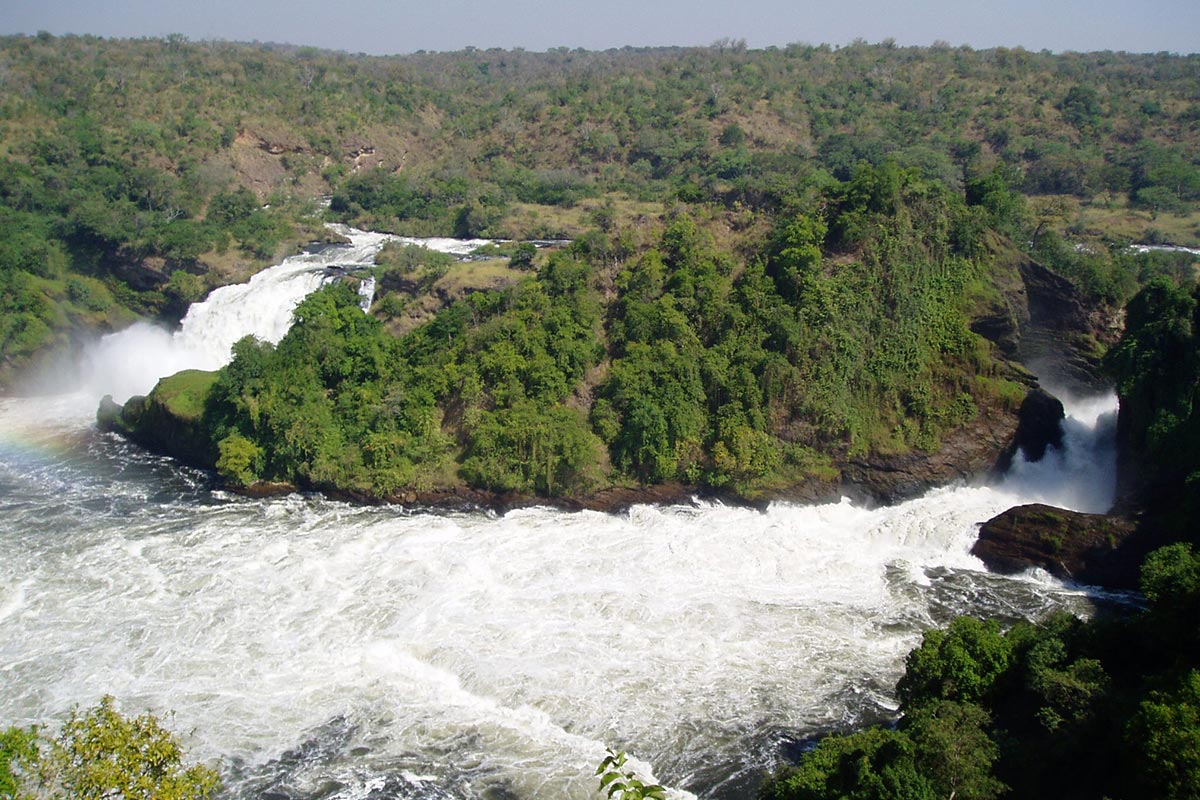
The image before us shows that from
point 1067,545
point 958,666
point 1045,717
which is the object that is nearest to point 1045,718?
point 1045,717

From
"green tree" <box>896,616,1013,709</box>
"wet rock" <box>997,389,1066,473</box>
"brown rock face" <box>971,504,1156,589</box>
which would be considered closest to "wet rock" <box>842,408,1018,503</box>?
"wet rock" <box>997,389,1066,473</box>

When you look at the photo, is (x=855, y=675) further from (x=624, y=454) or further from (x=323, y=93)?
(x=323, y=93)

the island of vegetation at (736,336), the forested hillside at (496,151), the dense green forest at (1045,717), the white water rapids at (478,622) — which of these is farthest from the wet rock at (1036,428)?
the dense green forest at (1045,717)

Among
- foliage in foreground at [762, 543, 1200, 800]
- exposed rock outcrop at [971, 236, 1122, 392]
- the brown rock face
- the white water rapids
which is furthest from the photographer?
exposed rock outcrop at [971, 236, 1122, 392]

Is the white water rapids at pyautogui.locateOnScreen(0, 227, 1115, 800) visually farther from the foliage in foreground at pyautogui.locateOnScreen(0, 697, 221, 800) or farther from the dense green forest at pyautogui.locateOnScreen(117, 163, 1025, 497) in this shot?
the foliage in foreground at pyautogui.locateOnScreen(0, 697, 221, 800)

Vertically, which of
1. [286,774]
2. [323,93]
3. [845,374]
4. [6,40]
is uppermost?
[6,40]

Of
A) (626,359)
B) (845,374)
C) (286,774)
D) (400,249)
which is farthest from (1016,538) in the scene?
(400,249)

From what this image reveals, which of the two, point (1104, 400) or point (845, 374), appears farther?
point (1104, 400)
